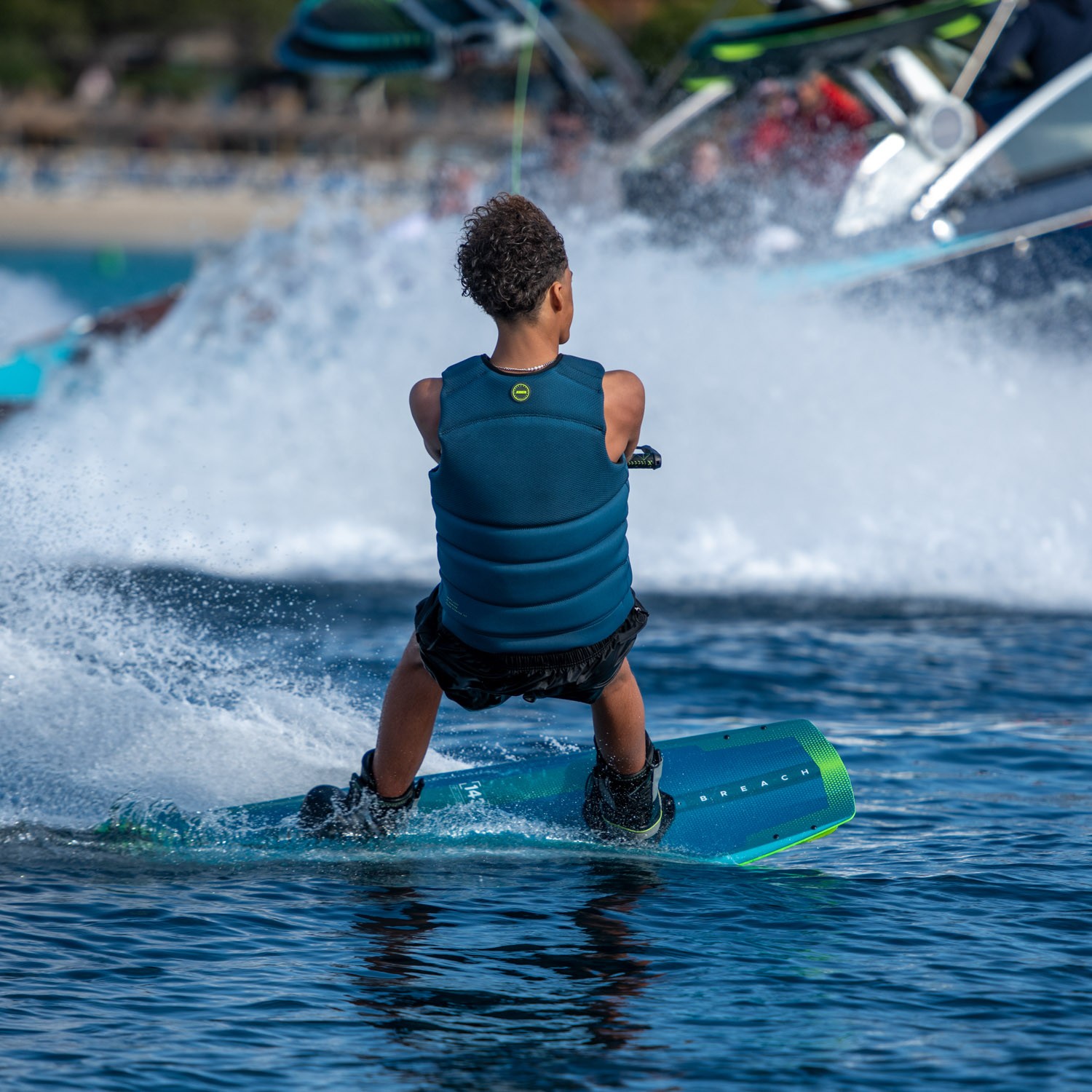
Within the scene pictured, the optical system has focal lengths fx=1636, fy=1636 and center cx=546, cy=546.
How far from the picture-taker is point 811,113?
10375mm

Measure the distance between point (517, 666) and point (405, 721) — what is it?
35 cm

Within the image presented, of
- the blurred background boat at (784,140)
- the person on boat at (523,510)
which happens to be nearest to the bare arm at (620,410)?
the person on boat at (523,510)

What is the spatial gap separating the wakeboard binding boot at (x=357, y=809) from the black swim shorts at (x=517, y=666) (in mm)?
376

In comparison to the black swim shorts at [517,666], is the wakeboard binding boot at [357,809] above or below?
below

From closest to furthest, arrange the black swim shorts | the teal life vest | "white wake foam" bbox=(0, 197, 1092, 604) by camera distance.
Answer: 1. the teal life vest
2. the black swim shorts
3. "white wake foam" bbox=(0, 197, 1092, 604)

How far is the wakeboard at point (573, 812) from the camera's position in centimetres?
419

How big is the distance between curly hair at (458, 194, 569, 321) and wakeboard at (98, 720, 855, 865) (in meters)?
1.38

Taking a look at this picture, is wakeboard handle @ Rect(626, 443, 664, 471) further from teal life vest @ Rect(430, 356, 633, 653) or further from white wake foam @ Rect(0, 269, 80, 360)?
white wake foam @ Rect(0, 269, 80, 360)

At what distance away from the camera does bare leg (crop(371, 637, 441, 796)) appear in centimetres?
385

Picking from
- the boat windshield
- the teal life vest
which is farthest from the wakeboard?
the boat windshield

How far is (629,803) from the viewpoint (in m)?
4.09

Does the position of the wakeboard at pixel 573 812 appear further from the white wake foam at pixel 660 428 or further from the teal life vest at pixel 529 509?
the white wake foam at pixel 660 428

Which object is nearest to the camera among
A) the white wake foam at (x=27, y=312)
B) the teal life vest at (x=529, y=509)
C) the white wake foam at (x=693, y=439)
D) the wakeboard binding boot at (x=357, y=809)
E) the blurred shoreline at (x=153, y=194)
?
the teal life vest at (x=529, y=509)

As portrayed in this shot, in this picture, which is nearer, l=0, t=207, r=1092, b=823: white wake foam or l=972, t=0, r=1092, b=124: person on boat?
l=0, t=207, r=1092, b=823: white wake foam
